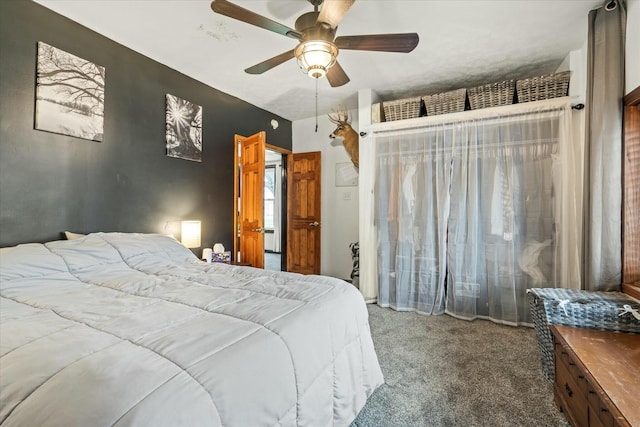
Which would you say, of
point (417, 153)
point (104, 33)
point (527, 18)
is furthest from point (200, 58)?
point (527, 18)

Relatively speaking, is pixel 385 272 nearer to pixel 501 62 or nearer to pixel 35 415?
pixel 501 62

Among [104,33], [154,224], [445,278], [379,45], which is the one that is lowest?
[445,278]

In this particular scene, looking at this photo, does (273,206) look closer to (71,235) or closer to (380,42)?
(71,235)

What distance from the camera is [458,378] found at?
2.06 m

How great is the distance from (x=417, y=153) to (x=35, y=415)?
352 centimetres

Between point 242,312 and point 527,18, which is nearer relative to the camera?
point 242,312

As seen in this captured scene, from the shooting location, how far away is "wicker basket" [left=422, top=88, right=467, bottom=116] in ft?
10.6

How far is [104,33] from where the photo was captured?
2533 mm

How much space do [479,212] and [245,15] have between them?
284cm

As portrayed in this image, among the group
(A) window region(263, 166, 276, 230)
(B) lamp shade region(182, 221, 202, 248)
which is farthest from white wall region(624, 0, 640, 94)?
(A) window region(263, 166, 276, 230)

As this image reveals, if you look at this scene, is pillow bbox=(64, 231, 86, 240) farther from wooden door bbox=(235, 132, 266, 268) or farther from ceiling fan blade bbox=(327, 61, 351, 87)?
ceiling fan blade bbox=(327, 61, 351, 87)

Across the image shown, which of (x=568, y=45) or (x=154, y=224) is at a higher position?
(x=568, y=45)

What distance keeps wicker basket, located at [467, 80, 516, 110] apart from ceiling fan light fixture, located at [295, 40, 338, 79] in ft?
6.84

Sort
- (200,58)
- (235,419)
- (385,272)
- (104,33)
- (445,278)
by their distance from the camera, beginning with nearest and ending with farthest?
(235,419) < (104,33) < (200,58) < (445,278) < (385,272)
